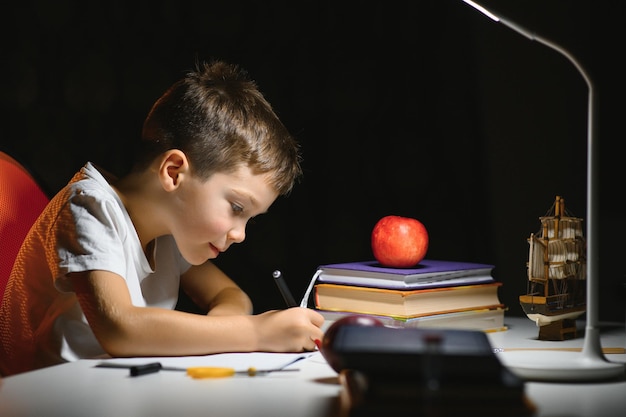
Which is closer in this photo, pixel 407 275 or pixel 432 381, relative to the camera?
pixel 432 381

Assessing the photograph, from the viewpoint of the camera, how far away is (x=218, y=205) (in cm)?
139

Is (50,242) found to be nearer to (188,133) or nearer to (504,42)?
(188,133)

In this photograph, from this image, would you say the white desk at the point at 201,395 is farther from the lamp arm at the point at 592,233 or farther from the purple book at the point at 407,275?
the purple book at the point at 407,275

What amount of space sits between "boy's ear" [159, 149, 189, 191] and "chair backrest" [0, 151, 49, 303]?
288mm

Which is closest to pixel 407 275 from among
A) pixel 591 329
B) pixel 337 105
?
pixel 591 329

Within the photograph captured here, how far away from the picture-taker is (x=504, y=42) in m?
1.76

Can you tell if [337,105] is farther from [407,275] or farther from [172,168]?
[407,275]

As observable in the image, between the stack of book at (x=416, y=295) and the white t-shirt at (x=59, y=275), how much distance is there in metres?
0.36

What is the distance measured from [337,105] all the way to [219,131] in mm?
531

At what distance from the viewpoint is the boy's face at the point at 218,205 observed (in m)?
1.39

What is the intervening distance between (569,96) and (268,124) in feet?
2.17

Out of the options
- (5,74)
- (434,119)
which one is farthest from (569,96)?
(5,74)

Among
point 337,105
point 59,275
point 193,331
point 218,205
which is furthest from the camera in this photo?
point 337,105

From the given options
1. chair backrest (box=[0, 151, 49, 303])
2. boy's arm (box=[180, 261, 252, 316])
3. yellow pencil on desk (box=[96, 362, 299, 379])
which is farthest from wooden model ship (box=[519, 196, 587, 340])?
chair backrest (box=[0, 151, 49, 303])
